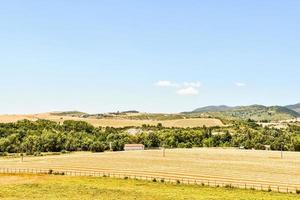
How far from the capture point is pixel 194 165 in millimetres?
113125

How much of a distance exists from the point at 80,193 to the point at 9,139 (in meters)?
103

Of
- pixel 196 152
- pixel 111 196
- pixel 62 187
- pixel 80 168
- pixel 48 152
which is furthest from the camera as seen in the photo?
pixel 48 152

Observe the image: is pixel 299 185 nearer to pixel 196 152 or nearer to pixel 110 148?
pixel 196 152

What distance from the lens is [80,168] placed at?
108312 millimetres

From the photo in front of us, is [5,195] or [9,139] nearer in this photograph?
[5,195]

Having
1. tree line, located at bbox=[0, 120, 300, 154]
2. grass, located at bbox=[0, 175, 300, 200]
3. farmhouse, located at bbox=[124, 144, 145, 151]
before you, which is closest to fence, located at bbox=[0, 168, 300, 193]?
grass, located at bbox=[0, 175, 300, 200]


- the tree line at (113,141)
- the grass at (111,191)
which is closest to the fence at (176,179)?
the grass at (111,191)

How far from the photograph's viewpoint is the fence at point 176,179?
75.6 m

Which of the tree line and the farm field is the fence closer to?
the farm field

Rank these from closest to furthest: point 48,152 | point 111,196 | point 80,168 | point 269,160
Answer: point 111,196, point 80,168, point 269,160, point 48,152

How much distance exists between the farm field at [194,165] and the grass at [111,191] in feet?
39.2

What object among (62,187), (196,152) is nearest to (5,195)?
(62,187)

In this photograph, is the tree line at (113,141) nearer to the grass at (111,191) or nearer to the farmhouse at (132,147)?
the farmhouse at (132,147)

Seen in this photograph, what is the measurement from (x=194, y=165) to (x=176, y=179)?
27439 millimetres
